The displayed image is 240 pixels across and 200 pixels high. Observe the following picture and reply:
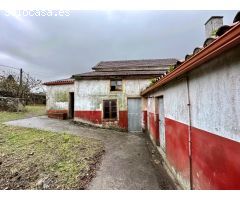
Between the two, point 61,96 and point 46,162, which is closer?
point 46,162

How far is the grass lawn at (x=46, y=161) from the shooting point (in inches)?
168

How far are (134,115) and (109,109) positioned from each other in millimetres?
1948

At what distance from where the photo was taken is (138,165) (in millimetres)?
5594

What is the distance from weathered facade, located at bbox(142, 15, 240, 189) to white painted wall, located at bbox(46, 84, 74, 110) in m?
13.6

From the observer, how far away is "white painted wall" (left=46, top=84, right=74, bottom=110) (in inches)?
628

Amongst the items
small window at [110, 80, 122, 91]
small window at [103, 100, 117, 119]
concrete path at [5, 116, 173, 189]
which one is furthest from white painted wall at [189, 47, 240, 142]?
small window at [110, 80, 122, 91]

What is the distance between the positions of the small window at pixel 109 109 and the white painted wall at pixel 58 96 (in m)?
5.17

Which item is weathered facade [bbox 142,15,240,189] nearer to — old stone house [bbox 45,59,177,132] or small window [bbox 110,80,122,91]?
old stone house [bbox 45,59,177,132]

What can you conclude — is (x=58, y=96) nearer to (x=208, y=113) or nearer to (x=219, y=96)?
(x=208, y=113)

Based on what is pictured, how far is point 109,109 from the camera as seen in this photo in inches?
491

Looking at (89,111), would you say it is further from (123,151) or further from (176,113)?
(176,113)

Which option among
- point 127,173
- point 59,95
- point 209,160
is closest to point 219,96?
point 209,160

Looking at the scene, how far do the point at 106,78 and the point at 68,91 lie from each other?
211 inches
